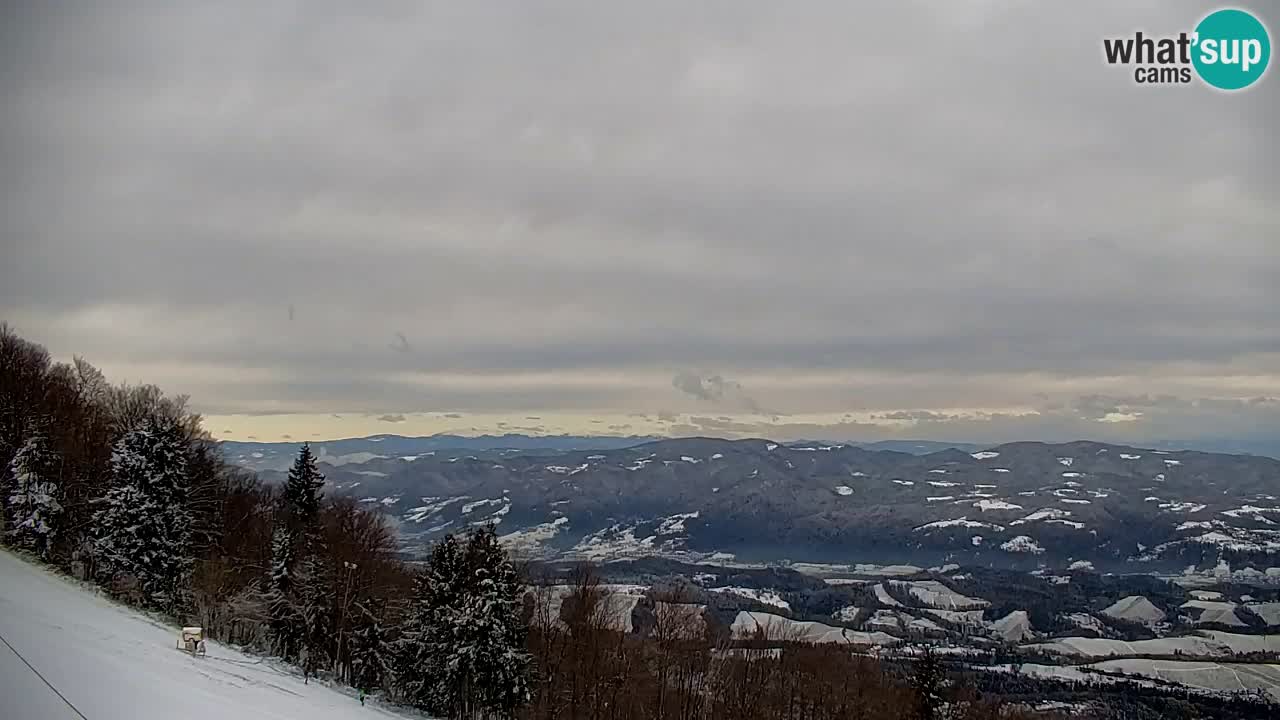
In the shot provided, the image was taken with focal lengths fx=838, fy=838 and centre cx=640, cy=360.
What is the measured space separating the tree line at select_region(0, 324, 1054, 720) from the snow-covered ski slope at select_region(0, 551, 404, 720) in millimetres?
12767

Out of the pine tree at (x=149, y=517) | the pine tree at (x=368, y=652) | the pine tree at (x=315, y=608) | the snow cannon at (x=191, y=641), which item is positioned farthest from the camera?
the pine tree at (x=368, y=652)

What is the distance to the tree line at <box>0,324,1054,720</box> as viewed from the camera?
43.2 m

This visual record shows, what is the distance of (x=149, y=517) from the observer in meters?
43.4

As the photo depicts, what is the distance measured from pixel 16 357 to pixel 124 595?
16.0 m

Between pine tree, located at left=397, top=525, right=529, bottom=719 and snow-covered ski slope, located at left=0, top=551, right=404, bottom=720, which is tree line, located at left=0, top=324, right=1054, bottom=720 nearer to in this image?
pine tree, located at left=397, top=525, right=529, bottom=719

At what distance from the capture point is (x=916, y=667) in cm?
4969

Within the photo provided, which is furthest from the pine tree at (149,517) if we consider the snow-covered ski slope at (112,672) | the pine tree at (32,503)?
the snow-covered ski slope at (112,672)

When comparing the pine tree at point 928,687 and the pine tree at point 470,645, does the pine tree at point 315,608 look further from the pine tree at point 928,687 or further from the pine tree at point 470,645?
the pine tree at point 928,687

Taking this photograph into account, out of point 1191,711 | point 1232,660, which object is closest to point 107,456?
point 1191,711

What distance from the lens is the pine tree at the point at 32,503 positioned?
4016 cm

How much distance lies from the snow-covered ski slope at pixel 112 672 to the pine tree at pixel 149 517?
1139 cm

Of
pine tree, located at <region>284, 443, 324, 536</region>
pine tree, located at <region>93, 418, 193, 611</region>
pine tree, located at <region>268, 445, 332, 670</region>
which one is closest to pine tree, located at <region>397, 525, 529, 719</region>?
pine tree, located at <region>268, 445, 332, 670</region>

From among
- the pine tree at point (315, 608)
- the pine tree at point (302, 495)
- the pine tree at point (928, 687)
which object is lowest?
the pine tree at point (928, 687)

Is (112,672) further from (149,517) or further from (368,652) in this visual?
(368,652)
